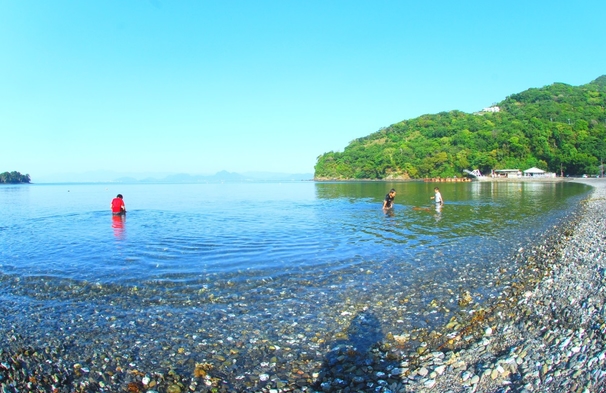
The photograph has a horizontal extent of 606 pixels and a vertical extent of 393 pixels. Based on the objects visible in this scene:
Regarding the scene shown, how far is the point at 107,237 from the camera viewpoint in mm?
23344

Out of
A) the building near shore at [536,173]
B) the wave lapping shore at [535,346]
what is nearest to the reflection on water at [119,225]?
the wave lapping shore at [535,346]

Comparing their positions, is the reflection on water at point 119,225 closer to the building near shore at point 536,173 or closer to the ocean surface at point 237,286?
the ocean surface at point 237,286

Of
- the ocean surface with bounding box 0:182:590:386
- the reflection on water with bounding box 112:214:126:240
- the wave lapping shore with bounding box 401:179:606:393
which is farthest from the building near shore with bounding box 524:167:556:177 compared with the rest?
the wave lapping shore with bounding box 401:179:606:393

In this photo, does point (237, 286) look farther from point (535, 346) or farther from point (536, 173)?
Result: point (536, 173)

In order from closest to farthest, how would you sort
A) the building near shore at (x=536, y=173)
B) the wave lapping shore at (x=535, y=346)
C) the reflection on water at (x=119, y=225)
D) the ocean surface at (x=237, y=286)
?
the wave lapping shore at (x=535, y=346) < the ocean surface at (x=237, y=286) < the reflection on water at (x=119, y=225) < the building near shore at (x=536, y=173)

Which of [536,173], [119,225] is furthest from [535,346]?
[536,173]

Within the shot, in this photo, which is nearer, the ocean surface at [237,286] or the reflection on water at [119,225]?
the ocean surface at [237,286]

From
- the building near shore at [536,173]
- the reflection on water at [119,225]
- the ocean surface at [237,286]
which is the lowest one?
the ocean surface at [237,286]

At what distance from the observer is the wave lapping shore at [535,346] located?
19.0ft

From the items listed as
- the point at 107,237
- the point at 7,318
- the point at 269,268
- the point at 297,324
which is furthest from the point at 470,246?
the point at 107,237

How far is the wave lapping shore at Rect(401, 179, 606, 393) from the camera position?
19.0 ft

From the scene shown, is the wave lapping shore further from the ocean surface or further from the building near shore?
the building near shore

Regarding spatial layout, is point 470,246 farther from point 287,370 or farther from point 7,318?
point 7,318

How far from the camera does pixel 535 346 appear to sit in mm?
6914
